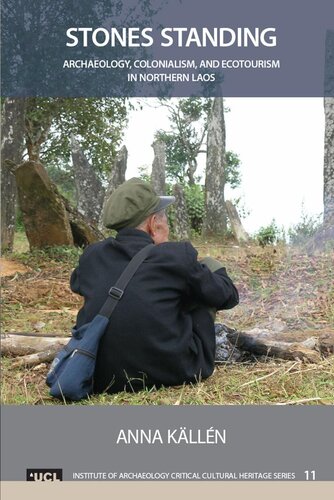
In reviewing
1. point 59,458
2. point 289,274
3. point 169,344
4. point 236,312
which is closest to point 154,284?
point 169,344

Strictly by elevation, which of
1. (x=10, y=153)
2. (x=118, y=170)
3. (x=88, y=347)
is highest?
(x=10, y=153)

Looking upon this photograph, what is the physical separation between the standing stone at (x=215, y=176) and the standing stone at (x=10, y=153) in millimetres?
3815

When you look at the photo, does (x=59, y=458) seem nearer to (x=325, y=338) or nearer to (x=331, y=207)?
(x=325, y=338)

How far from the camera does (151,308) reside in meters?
3.36

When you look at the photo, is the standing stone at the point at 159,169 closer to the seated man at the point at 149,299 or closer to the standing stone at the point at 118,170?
the standing stone at the point at 118,170

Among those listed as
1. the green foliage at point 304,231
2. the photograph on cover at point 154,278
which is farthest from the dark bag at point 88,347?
the green foliage at point 304,231

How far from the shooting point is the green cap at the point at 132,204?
3.50 metres

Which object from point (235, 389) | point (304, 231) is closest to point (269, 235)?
point (304, 231)

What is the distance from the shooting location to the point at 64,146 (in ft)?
37.3

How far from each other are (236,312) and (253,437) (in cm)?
364

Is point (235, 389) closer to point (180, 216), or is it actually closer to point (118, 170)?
point (118, 170)

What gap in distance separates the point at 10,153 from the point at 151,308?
673cm

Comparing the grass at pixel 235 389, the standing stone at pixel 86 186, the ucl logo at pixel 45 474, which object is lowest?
the ucl logo at pixel 45 474

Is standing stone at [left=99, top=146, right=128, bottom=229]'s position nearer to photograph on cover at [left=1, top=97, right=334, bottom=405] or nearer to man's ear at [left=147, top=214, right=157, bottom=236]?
photograph on cover at [left=1, top=97, right=334, bottom=405]
